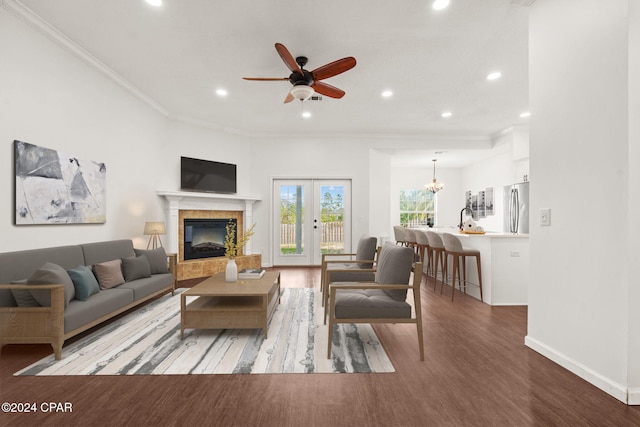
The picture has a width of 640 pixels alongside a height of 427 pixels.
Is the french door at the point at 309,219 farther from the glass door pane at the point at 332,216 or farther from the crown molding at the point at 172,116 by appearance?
the crown molding at the point at 172,116

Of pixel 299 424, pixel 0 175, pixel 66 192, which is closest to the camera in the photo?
pixel 299 424

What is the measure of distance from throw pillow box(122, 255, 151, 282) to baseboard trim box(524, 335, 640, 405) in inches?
167

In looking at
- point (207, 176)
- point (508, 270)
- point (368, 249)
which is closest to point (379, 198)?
point (368, 249)

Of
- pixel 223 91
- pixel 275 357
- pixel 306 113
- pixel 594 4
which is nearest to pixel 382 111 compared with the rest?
pixel 306 113

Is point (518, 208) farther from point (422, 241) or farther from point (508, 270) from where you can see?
point (508, 270)

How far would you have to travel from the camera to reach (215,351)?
254cm

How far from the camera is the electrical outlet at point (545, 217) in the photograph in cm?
243

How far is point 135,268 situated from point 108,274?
0.41 m

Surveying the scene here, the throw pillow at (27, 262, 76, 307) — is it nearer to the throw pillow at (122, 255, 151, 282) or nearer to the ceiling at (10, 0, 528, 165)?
the throw pillow at (122, 255, 151, 282)

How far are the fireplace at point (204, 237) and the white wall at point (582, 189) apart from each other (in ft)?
17.6

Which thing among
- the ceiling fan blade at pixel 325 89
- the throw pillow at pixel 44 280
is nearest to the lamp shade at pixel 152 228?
the throw pillow at pixel 44 280

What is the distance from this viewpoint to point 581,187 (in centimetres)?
214

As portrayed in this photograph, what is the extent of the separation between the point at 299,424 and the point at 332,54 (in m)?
3.60

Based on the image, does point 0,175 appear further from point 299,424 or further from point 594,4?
point 594,4
